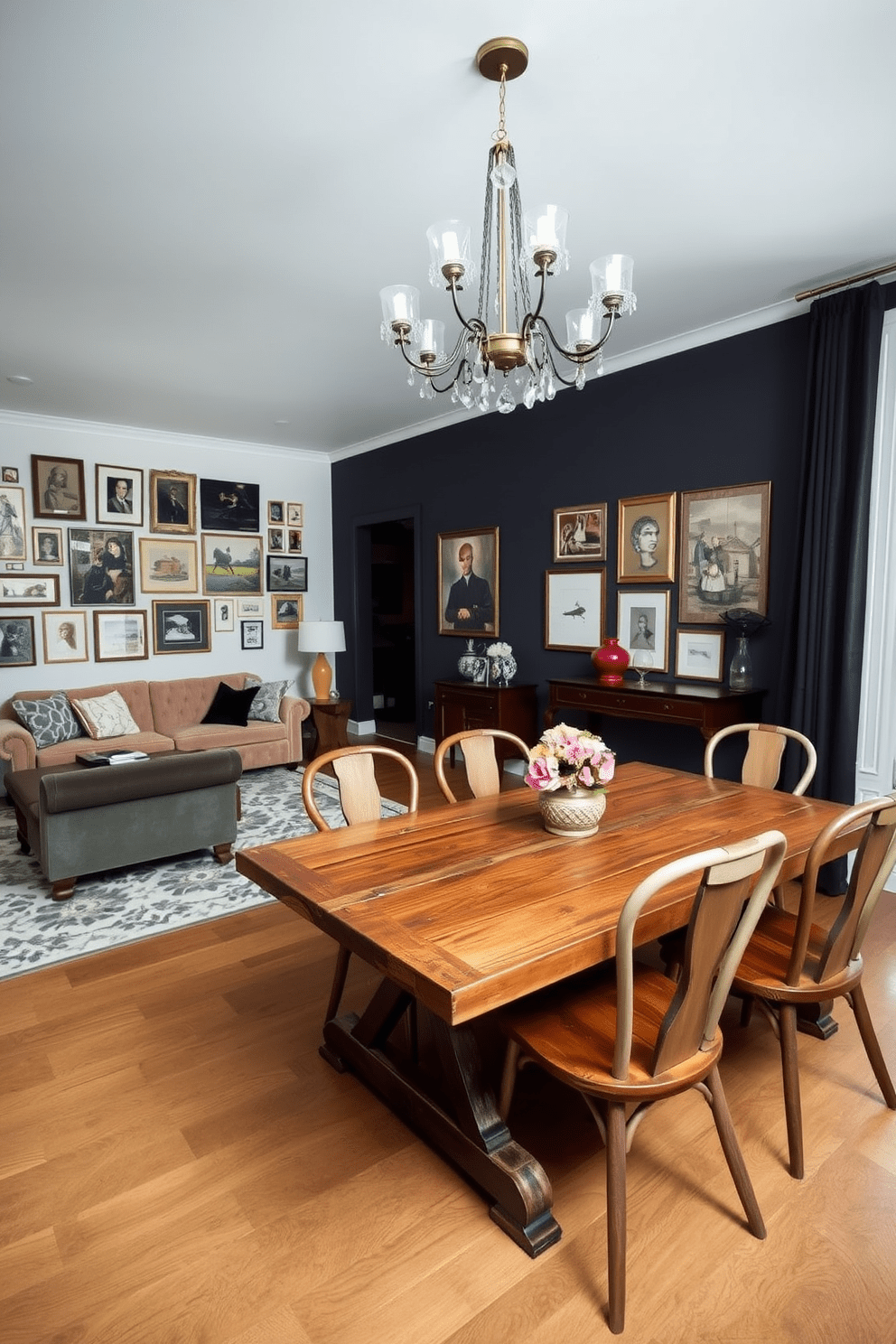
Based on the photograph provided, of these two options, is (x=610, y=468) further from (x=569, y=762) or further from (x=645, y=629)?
(x=569, y=762)

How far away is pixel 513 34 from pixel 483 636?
4216 mm

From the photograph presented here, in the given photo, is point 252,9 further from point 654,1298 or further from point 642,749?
point 642,749

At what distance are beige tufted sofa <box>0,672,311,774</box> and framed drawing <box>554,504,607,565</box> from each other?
2.60 m

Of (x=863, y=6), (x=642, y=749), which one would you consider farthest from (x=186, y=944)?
(x=863, y=6)

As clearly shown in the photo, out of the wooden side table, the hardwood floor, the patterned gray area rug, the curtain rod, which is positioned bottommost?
the patterned gray area rug

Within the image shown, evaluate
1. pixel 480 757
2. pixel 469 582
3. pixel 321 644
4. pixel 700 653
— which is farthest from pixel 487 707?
pixel 480 757

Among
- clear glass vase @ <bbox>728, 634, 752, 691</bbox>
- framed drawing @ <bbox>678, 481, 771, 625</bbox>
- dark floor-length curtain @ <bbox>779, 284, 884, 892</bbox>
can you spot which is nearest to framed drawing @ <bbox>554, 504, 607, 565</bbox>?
framed drawing @ <bbox>678, 481, 771, 625</bbox>

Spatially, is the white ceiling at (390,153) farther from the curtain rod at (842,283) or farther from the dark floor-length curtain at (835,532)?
the dark floor-length curtain at (835,532)

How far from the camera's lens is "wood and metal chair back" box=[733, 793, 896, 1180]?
1760mm

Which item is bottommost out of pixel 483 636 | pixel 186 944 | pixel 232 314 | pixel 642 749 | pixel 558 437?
pixel 186 944

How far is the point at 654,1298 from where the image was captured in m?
1.52

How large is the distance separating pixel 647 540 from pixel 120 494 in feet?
14.6

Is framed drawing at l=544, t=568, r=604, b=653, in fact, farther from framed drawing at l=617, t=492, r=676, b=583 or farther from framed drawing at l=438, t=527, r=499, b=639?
framed drawing at l=438, t=527, r=499, b=639

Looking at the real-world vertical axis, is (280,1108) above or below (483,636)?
below
